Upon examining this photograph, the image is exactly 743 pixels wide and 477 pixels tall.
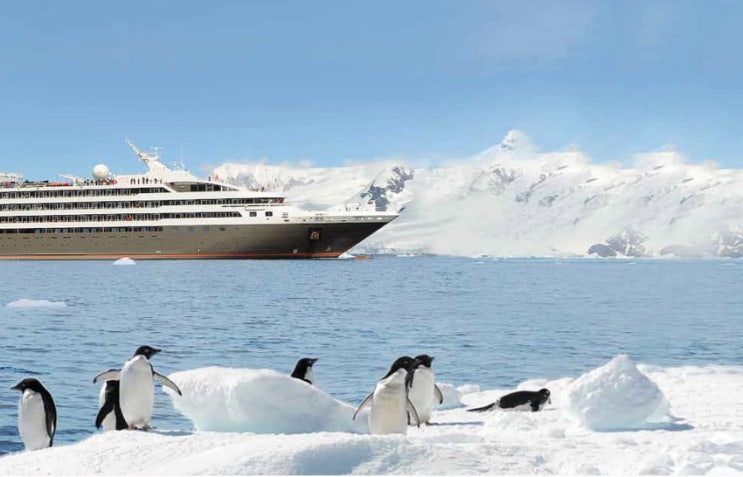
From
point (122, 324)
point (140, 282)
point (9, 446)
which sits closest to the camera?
point (9, 446)

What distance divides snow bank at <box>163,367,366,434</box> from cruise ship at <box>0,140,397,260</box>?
5755cm

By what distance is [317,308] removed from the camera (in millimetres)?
24828

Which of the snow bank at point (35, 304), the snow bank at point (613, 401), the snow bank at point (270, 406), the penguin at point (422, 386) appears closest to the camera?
the snow bank at point (270, 406)

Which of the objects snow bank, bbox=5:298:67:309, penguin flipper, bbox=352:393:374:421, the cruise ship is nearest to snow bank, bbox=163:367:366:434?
penguin flipper, bbox=352:393:374:421

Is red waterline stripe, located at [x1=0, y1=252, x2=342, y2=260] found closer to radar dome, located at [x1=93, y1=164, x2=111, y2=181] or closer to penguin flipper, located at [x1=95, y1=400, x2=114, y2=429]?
radar dome, located at [x1=93, y1=164, x2=111, y2=181]

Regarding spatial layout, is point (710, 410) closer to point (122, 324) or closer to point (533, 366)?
point (533, 366)

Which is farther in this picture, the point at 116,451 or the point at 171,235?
the point at 171,235

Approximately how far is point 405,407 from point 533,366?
6669 millimetres

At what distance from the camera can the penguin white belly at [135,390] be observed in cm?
801

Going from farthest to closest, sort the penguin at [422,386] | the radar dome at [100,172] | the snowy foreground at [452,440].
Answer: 1. the radar dome at [100,172]
2. the penguin at [422,386]
3. the snowy foreground at [452,440]

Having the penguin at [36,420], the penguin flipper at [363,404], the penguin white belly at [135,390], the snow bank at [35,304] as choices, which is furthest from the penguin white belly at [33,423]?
Answer: the snow bank at [35,304]

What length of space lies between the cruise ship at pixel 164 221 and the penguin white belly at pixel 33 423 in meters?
57.4

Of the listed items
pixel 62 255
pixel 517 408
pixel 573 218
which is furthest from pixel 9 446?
pixel 573 218

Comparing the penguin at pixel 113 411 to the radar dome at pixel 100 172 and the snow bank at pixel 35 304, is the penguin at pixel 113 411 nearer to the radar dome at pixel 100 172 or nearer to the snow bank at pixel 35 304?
the snow bank at pixel 35 304
